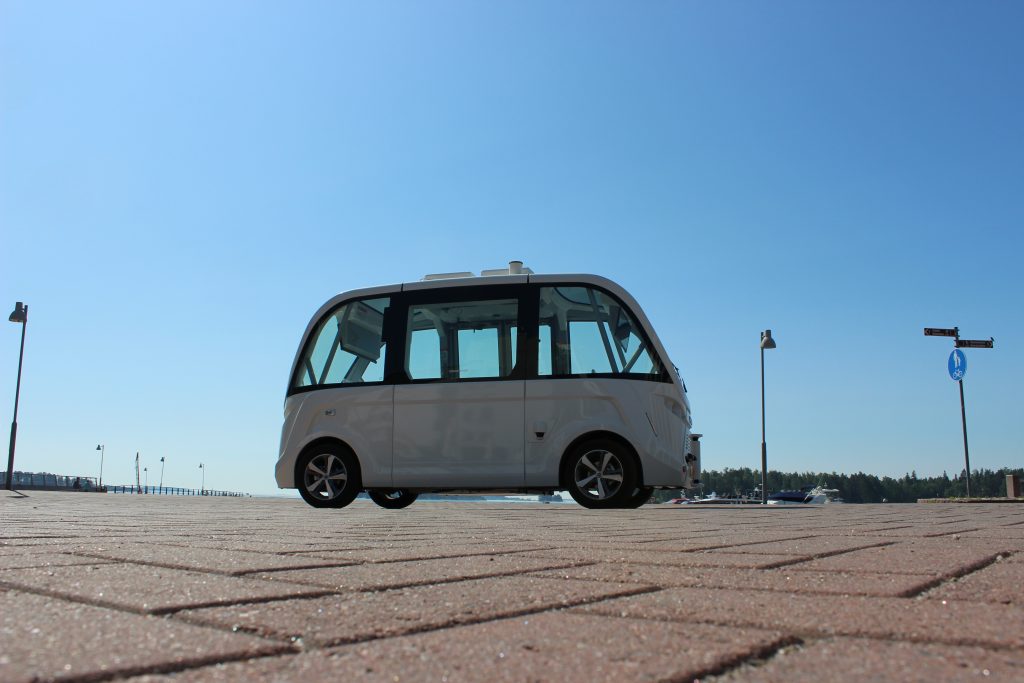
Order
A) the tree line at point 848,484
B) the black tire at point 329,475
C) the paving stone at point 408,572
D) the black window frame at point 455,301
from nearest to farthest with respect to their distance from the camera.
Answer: the paving stone at point 408,572
the black window frame at point 455,301
the black tire at point 329,475
the tree line at point 848,484

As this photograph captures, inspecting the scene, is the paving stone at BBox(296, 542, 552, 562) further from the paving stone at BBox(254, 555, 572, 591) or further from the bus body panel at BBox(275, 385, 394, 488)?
the bus body panel at BBox(275, 385, 394, 488)

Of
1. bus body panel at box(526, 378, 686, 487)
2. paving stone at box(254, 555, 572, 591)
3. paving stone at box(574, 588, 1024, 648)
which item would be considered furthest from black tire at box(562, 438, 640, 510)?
paving stone at box(574, 588, 1024, 648)

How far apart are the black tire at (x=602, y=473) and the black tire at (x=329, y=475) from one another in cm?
239

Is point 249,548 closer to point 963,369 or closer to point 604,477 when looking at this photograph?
point 604,477

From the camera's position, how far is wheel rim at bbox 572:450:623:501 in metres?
8.96

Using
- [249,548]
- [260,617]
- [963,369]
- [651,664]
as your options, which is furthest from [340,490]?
[963,369]

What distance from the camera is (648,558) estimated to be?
139 inches

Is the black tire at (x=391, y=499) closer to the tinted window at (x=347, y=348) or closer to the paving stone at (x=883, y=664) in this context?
the tinted window at (x=347, y=348)

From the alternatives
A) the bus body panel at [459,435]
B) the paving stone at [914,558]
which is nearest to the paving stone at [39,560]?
the paving stone at [914,558]

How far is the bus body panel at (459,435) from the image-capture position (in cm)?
922

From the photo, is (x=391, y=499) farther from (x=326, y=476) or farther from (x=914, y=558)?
(x=914, y=558)

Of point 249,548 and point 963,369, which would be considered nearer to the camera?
point 249,548

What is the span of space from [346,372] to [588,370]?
2776mm

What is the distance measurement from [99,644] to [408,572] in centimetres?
140
